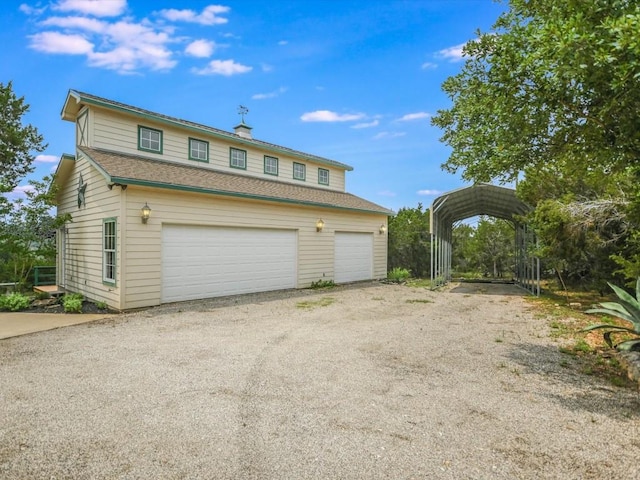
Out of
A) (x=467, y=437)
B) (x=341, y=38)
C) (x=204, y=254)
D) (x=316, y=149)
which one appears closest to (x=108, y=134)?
(x=204, y=254)

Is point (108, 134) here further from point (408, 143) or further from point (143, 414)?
point (408, 143)

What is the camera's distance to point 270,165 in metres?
14.1

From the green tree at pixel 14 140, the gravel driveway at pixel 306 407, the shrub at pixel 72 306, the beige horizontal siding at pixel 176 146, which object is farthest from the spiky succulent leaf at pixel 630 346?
the green tree at pixel 14 140

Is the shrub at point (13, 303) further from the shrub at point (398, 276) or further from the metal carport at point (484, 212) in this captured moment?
the shrub at point (398, 276)

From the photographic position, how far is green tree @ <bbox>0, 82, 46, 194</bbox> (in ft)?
60.6

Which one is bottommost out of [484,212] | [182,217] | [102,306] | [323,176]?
[102,306]

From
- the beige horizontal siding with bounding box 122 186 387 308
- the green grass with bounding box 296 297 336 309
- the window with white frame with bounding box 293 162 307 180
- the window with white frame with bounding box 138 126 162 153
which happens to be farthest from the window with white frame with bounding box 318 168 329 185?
the green grass with bounding box 296 297 336 309

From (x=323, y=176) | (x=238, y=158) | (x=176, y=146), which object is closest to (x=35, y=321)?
(x=176, y=146)

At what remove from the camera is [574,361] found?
464 centimetres

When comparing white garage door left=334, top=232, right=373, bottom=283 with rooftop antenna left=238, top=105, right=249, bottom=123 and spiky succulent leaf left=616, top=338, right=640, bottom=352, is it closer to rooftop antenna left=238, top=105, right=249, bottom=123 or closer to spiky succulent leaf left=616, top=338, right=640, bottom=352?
rooftop antenna left=238, top=105, right=249, bottom=123

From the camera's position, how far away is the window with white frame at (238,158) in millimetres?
12852

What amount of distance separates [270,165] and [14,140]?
49.2 ft

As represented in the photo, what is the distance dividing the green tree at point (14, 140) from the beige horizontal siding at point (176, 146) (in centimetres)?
1259

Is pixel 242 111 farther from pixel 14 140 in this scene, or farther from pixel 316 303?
pixel 14 140
